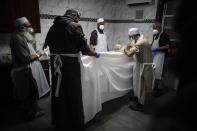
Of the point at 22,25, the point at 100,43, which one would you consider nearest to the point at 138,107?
the point at 100,43

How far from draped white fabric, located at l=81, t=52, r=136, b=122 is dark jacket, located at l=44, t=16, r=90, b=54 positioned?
0.30 meters

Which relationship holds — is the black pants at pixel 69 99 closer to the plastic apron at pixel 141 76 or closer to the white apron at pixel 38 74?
the white apron at pixel 38 74

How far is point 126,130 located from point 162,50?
6.48 feet

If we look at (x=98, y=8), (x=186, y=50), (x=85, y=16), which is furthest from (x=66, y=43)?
(x=98, y=8)

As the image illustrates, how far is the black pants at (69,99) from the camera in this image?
1.77m

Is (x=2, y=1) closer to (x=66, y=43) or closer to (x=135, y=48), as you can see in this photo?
(x=66, y=43)

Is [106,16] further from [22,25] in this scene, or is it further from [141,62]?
[22,25]

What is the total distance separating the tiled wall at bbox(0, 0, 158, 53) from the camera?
11.2ft

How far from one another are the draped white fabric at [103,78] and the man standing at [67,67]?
212 mm

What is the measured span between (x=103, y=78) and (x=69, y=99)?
0.81 metres

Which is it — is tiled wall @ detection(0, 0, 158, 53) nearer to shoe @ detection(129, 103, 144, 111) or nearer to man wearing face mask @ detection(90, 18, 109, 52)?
man wearing face mask @ detection(90, 18, 109, 52)

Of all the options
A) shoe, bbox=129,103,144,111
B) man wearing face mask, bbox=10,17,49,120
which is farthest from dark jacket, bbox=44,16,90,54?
shoe, bbox=129,103,144,111

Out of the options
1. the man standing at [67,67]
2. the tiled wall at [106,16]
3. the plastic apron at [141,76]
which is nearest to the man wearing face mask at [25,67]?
the man standing at [67,67]

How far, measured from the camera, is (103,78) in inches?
97.0
